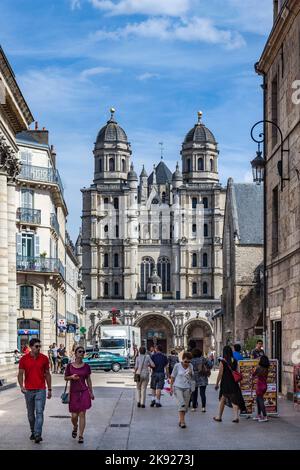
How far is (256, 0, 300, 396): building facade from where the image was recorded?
24.4 m

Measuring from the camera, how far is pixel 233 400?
19.5 meters

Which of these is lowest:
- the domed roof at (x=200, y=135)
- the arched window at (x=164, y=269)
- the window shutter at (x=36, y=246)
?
the window shutter at (x=36, y=246)

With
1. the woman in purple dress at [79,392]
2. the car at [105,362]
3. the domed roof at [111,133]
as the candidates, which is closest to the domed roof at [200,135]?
the domed roof at [111,133]

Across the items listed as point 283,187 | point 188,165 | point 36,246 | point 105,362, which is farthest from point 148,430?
point 188,165

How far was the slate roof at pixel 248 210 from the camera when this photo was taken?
203 ft

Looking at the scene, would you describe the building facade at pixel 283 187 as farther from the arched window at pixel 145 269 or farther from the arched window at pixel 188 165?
the arched window at pixel 188 165

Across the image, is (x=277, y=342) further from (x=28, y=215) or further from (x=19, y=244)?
(x=28, y=215)

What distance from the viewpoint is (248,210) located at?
64.5 metres

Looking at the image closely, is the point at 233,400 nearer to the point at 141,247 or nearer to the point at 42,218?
the point at 42,218

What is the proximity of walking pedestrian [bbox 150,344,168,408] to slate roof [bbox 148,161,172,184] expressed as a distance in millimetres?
131216

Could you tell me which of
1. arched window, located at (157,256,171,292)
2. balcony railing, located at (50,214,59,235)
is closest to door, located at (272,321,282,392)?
balcony railing, located at (50,214,59,235)

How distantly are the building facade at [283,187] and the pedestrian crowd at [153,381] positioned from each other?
2.23m

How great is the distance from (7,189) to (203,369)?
14.4 meters

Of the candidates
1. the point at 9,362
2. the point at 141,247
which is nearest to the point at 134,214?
the point at 141,247
